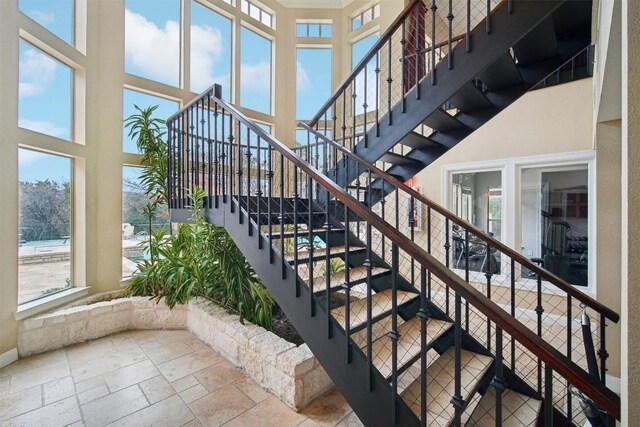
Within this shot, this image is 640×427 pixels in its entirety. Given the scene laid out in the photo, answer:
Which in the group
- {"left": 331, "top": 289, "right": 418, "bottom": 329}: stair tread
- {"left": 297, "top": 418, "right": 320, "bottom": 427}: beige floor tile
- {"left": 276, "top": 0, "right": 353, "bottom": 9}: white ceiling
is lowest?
{"left": 297, "top": 418, "right": 320, "bottom": 427}: beige floor tile

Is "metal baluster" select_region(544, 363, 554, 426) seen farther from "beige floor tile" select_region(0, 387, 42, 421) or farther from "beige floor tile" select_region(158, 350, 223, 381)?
"beige floor tile" select_region(0, 387, 42, 421)

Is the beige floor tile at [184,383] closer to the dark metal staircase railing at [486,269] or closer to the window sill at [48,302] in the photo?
the window sill at [48,302]

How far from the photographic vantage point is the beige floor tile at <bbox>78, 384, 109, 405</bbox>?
2.18 metres

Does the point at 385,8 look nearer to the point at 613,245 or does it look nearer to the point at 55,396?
the point at 613,245

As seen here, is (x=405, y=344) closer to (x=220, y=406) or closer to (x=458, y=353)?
(x=458, y=353)

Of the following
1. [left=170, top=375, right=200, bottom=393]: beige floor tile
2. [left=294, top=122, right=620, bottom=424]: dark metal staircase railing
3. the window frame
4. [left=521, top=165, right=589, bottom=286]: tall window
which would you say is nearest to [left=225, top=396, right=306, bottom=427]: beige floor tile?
[left=170, top=375, right=200, bottom=393]: beige floor tile

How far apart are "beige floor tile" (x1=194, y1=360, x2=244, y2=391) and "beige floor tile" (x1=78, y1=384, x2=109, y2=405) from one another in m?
0.65

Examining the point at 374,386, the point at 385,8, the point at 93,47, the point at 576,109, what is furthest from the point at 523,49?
the point at 93,47

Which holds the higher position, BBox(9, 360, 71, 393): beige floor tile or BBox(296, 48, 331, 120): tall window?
BBox(296, 48, 331, 120): tall window

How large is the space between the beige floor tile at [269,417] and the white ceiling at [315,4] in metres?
6.89

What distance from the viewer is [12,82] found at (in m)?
2.67

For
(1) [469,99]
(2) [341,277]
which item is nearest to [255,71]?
(1) [469,99]

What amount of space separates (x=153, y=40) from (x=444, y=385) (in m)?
5.48

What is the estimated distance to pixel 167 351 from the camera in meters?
2.92
